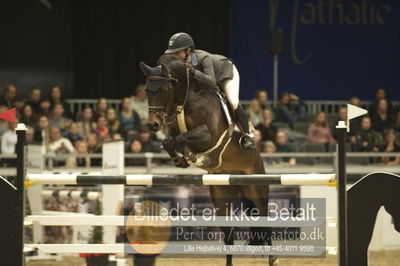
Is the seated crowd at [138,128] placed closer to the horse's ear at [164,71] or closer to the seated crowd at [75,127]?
the seated crowd at [75,127]

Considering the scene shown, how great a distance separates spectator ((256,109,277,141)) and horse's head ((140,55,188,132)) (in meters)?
4.12

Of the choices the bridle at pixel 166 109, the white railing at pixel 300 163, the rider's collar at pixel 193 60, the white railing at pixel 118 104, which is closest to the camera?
the bridle at pixel 166 109

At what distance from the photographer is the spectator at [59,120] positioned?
934 cm

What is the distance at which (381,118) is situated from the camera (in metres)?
10.3

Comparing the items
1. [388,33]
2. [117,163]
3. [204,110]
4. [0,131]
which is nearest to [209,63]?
[204,110]

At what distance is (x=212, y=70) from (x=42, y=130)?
3.80 metres

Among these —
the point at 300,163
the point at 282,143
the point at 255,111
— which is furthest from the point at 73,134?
the point at 300,163

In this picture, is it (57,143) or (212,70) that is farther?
(57,143)

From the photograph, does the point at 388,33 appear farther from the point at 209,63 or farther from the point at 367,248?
the point at 367,248

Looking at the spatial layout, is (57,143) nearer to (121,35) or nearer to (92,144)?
(92,144)

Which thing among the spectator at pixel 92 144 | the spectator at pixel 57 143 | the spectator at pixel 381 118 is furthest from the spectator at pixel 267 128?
the spectator at pixel 57 143

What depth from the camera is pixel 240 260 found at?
6.70m

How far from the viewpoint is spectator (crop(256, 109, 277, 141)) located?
934 cm

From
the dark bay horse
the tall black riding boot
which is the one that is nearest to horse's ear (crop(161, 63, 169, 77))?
the dark bay horse
